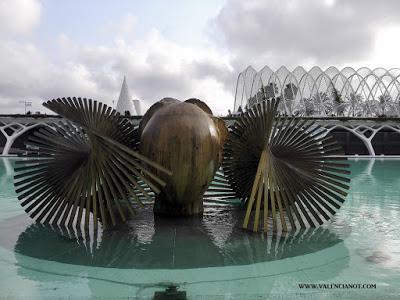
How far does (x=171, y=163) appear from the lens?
636cm

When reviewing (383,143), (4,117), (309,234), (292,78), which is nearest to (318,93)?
(292,78)

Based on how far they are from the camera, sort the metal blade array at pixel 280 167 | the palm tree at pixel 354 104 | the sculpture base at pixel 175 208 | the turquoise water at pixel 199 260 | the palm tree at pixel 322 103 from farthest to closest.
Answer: the palm tree at pixel 354 104 → the palm tree at pixel 322 103 → the sculpture base at pixel 175 208 → the metal blade array at pixel 280 167 → the turquoise water at pixel 199 260

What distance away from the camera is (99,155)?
19.8 ft

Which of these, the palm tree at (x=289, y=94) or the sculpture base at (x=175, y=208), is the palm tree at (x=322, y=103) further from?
the sculpture base at (x=175, y=208)

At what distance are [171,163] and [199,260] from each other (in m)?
1.83

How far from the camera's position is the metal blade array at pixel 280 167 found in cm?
630

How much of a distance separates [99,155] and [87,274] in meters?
2.02

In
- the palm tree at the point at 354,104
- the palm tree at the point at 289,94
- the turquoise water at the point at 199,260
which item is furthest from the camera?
the palm tree at the point at 289,94

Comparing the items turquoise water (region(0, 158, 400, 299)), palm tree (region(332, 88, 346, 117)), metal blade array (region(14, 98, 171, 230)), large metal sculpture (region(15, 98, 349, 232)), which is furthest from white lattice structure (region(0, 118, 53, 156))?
palm tree (region(332, 88, 346, 117))

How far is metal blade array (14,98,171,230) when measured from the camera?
19.3ft

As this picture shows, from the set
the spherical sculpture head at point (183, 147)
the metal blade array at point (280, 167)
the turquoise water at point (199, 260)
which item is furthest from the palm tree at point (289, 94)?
the spherical sculpture head at point (183, 147)

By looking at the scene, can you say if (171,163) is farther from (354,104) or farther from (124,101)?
(354,104)

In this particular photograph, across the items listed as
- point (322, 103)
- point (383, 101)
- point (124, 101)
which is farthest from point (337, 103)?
point (124, 101)

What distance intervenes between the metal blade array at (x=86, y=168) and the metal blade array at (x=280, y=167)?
5.57 ft
